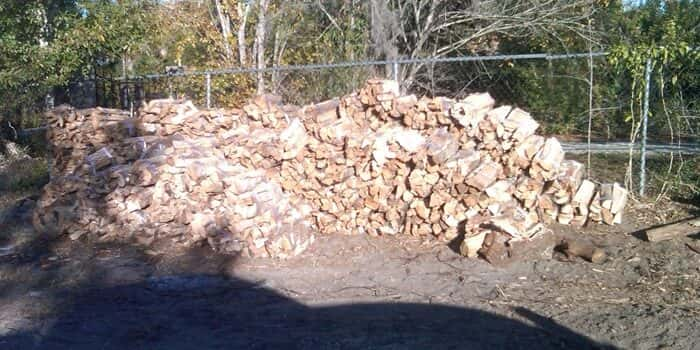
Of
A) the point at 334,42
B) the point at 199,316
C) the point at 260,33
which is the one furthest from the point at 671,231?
the point at 260,33

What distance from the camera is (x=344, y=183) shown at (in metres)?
8.19

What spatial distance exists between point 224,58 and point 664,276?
33.6ft

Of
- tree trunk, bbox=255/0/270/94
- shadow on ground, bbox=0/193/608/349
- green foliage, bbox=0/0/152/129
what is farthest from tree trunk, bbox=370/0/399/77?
shadow on ground, bbox=0/193/608/349

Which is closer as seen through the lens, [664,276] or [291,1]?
[664,276]

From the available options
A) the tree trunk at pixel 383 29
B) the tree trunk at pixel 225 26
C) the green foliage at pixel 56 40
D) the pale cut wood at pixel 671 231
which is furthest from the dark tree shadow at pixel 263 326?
Answer: the tree trunk at pixel 225 26

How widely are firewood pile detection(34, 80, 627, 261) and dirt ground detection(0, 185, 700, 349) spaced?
0.83ft

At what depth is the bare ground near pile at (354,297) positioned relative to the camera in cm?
548

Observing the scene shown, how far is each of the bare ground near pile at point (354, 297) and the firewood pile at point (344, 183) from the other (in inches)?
9.9

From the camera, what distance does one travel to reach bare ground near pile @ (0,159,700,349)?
548 cm

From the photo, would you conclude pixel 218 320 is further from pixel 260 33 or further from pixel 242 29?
pixel 242 29

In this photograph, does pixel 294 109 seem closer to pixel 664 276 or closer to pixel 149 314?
pixel 149 314

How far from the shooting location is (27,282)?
7094 mm

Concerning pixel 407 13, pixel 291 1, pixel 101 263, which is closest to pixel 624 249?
pixel 101 263

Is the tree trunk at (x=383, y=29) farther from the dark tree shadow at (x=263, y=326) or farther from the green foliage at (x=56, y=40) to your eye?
the dark tree shadow at (x=263, y=326)
